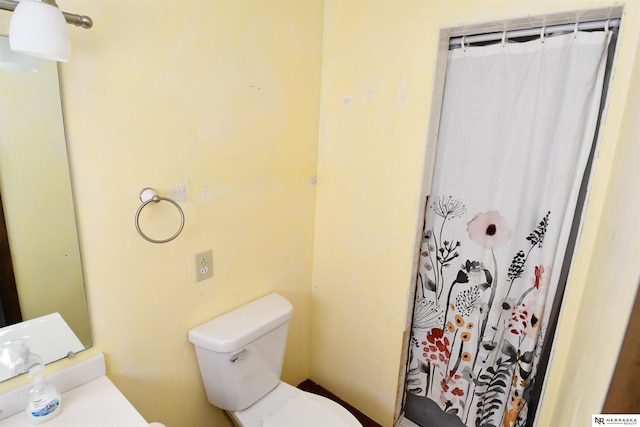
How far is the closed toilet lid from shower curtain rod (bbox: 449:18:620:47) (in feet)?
5.06

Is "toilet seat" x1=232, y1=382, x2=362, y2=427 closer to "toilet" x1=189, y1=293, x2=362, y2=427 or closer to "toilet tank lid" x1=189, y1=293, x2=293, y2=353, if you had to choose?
"toilet" x1=189, y1=293, x2=362, y2=427

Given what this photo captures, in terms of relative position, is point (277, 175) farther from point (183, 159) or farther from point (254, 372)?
point (254, 372)

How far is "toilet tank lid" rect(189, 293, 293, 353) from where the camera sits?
4.37 ft

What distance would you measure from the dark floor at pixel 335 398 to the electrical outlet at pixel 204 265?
1060mm

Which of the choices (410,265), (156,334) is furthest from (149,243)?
(410,265)

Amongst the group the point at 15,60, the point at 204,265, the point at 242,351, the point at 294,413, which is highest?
the point at 15,60

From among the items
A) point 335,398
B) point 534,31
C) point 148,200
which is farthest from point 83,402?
point 534,31

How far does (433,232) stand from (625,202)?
0.83m

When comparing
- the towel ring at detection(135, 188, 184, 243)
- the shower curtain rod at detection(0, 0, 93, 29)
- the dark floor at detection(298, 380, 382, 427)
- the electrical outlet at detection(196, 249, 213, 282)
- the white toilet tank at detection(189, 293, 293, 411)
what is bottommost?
the dark floor at detection(298, 380, 382, 427)

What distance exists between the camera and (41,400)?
3.18ft

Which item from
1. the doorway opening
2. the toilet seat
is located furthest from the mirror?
the doorway opening

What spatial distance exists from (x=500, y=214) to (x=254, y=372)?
3.86 ft

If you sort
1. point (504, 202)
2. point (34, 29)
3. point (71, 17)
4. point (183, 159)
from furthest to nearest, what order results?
point (504, 202)
point (183, 159)
point (71, 17)
point (34, 29)

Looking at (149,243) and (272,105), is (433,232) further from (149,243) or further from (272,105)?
(149,243)
